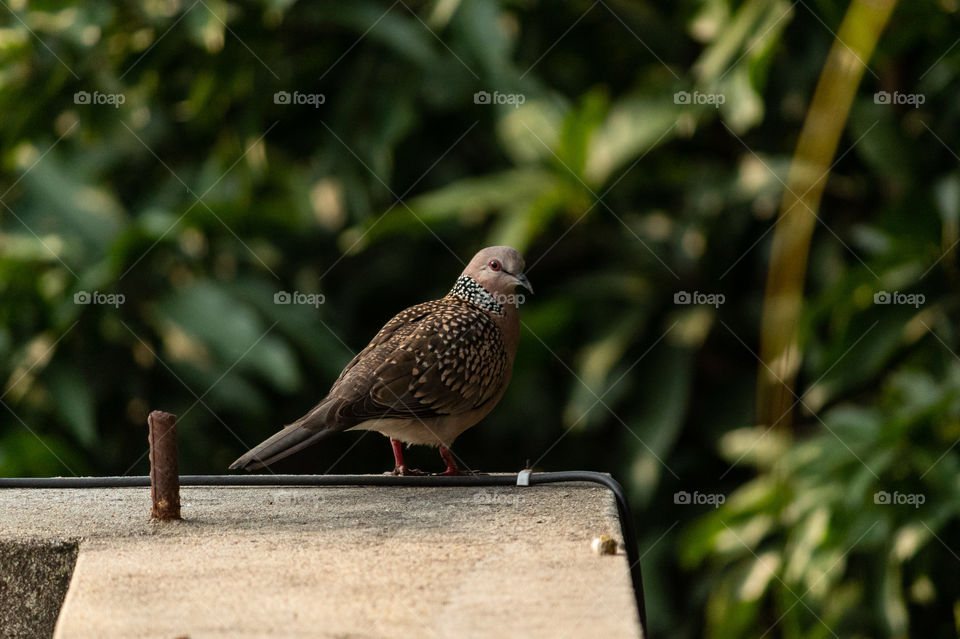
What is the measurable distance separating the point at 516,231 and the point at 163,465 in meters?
1.98

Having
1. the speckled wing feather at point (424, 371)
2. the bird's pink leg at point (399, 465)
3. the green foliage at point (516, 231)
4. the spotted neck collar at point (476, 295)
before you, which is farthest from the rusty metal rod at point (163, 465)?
the green foliage at point (516, 231)

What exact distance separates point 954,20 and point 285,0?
229 centimetres

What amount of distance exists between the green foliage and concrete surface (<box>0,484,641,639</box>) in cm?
162

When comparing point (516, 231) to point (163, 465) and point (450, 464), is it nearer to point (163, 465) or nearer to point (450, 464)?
point (450, 464)

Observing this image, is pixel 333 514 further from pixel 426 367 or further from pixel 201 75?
pixel 201 75

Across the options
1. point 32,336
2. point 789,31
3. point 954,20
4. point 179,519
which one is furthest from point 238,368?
point 954,20

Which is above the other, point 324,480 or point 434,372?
point 434,372

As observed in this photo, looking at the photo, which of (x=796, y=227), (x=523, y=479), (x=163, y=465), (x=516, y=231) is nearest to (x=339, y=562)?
(x=163, y=465)

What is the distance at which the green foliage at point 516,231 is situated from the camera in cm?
413

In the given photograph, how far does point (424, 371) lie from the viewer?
9.91 feet

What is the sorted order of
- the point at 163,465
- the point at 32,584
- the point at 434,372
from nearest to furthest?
the point at 32,584 < the point at 163,465 < the point at 434,372

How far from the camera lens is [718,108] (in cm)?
458

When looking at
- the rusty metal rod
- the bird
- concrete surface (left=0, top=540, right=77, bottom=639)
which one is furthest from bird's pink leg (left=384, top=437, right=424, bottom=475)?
concrete surface (left=0, top=540, right=77, bottom=639)

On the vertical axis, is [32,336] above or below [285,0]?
below
